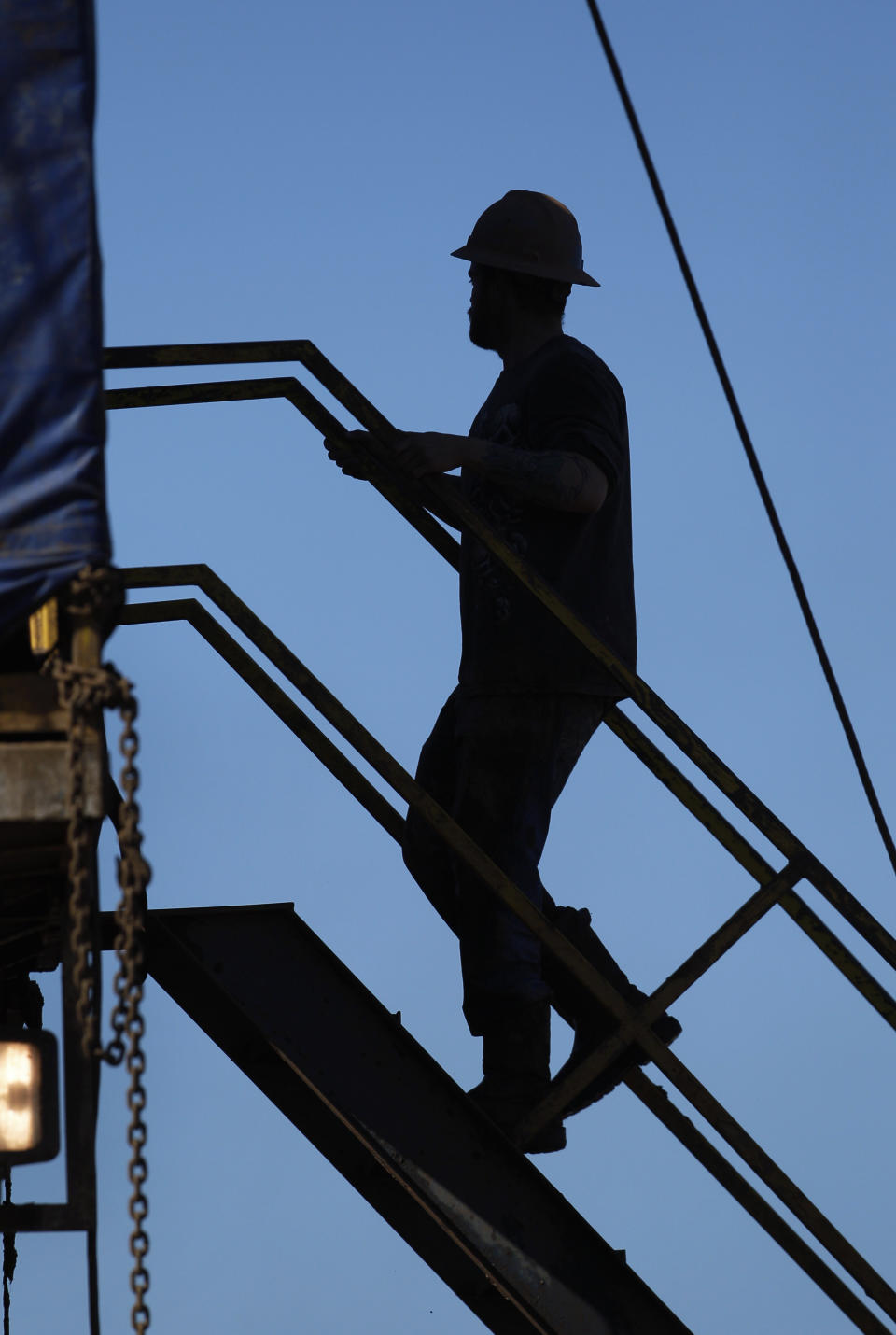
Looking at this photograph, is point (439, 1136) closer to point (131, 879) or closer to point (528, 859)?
point (528, 859)

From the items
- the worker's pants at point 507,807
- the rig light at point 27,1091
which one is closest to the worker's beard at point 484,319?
the worker's pants at point 507,807

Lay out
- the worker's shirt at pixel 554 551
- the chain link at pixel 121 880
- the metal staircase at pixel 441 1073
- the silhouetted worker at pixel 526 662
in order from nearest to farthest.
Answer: the chain link at pixel 121 880 → the metal staircase at pixel 441 1073 → the silhouetted worker at pixel 526 662 → the worker's shirt at pixel 554 551

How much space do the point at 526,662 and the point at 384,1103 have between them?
4.34ft

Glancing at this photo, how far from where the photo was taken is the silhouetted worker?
5.68 m

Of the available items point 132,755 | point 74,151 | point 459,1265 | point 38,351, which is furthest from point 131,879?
point 459,1265

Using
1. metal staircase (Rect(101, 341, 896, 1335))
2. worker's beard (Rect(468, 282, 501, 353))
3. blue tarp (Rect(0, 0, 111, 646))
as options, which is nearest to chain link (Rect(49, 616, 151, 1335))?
blue tarp (Rect(0, 0, 111, 646))

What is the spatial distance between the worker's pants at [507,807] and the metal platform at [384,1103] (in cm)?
32

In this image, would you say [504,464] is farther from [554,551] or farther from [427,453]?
[554,551]

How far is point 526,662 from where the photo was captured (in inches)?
231

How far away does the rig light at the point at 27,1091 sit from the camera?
4246mm

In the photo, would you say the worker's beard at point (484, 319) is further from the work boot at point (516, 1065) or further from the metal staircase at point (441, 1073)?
the work boot at point (516, 1065)

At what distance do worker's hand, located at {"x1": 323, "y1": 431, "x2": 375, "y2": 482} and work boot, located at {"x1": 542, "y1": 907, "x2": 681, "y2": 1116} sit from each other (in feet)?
4.76

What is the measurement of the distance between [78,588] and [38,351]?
1.71 feet

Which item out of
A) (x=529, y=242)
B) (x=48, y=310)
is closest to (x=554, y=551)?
(x=529, y=242)
